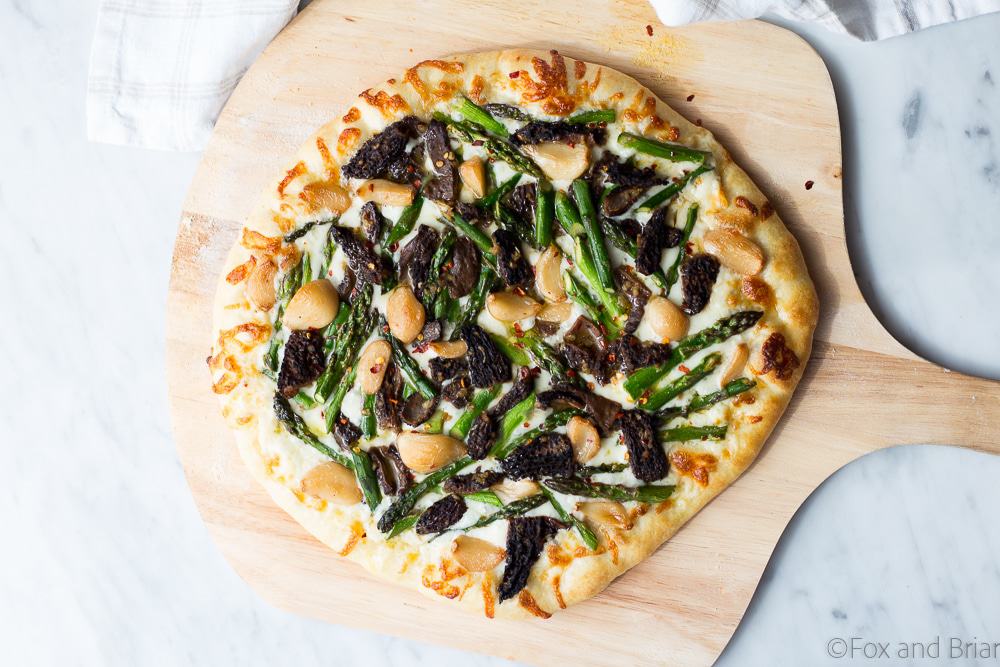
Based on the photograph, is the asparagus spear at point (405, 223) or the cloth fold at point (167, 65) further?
the cloth fold at point (167, 65)

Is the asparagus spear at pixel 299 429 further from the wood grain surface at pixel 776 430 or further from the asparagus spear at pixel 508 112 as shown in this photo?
the asparagus spear at pixel 508 112

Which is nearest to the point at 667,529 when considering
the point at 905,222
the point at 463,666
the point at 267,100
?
the point at 463,666

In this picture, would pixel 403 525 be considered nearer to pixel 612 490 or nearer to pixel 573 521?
pixel 573 521

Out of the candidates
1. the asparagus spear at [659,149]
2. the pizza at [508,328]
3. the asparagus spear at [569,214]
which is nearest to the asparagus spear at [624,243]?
the pizza at [508,328]

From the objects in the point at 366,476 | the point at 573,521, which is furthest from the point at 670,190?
the point at 366,476

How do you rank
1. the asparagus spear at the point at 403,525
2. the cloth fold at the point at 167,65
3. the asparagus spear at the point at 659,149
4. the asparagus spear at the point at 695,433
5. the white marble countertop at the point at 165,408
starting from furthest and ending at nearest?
the white marble countertop at the point at 165,408, the cloth fold at the point at 167,65, the asparagus spear at the point at 403,525, the asparagus spear at the point at 695,433, the asparagus spear at the point at 659,149

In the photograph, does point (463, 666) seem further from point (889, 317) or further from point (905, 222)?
point (905, 222)

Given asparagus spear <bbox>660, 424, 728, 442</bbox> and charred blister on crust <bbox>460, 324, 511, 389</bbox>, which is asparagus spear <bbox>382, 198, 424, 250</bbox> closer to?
charred blister on crust <bbox>460, 324, 511, 389</bbox>
